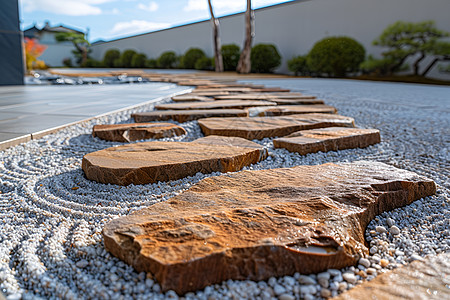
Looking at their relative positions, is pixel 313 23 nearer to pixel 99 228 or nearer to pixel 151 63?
pixel 151 63

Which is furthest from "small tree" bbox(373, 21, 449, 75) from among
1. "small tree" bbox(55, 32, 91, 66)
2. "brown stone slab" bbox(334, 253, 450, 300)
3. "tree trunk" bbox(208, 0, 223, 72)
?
"small tree" bbox(55, 32, 91, 66)

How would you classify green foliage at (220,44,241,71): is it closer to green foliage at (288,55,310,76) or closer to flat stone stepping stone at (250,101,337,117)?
green foliage at (288,55,310,76)

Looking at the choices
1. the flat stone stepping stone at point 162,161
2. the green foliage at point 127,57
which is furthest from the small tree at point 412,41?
the green foliage at point 127,57

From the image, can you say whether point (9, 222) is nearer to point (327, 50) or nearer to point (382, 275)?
point (382, 275)

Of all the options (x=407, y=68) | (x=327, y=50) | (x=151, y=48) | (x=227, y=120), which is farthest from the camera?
(x=151, y=48)

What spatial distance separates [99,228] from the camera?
84 centimetres

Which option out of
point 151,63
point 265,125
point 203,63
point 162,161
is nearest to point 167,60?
point 151,63

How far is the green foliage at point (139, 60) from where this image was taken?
53.0 feet

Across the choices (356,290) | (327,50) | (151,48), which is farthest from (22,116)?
(151,48)

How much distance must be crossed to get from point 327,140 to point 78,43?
64.5 feet

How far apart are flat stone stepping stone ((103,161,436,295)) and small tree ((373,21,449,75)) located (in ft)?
26.1

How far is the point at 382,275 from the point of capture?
65 cm

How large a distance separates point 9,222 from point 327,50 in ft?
30.5

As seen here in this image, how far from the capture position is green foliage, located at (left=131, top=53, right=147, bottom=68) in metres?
16.2
